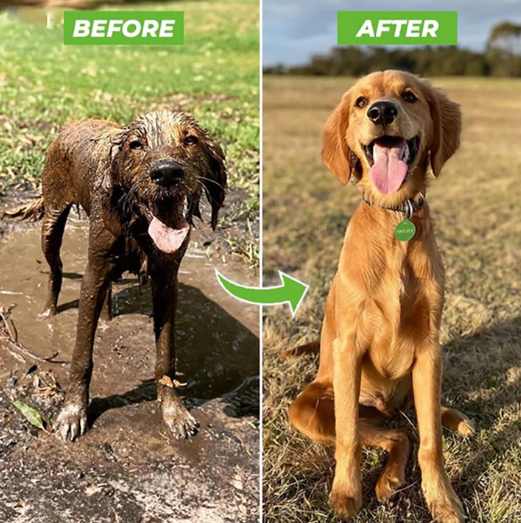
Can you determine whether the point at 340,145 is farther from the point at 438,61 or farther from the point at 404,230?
the point at 438,61

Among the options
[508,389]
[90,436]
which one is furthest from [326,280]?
[90,436]

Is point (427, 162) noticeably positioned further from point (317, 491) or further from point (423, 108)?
point (317, 491)

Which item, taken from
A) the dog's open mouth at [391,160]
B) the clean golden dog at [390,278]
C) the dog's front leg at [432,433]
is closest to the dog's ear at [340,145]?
the clean golden dog at [390,278]

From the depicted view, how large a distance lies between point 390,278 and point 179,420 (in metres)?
1.00

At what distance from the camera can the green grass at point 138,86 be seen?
2.95 m

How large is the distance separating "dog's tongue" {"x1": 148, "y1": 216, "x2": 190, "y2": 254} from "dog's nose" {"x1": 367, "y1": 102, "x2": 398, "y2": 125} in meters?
0.70

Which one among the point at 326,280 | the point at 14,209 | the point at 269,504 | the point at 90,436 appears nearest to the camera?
the point at 269,504

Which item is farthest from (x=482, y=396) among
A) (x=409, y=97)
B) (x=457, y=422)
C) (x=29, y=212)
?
(x=29, y=212)

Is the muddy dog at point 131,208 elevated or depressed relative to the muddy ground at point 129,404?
elevated

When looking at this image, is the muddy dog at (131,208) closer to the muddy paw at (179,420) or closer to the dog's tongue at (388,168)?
the muddy paw at (179,420)

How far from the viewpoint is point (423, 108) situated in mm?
2127

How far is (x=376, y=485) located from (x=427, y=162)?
116 cm

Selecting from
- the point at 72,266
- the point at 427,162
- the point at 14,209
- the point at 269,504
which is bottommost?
the point at 269,504

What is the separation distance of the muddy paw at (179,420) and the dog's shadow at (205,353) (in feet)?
0.33
